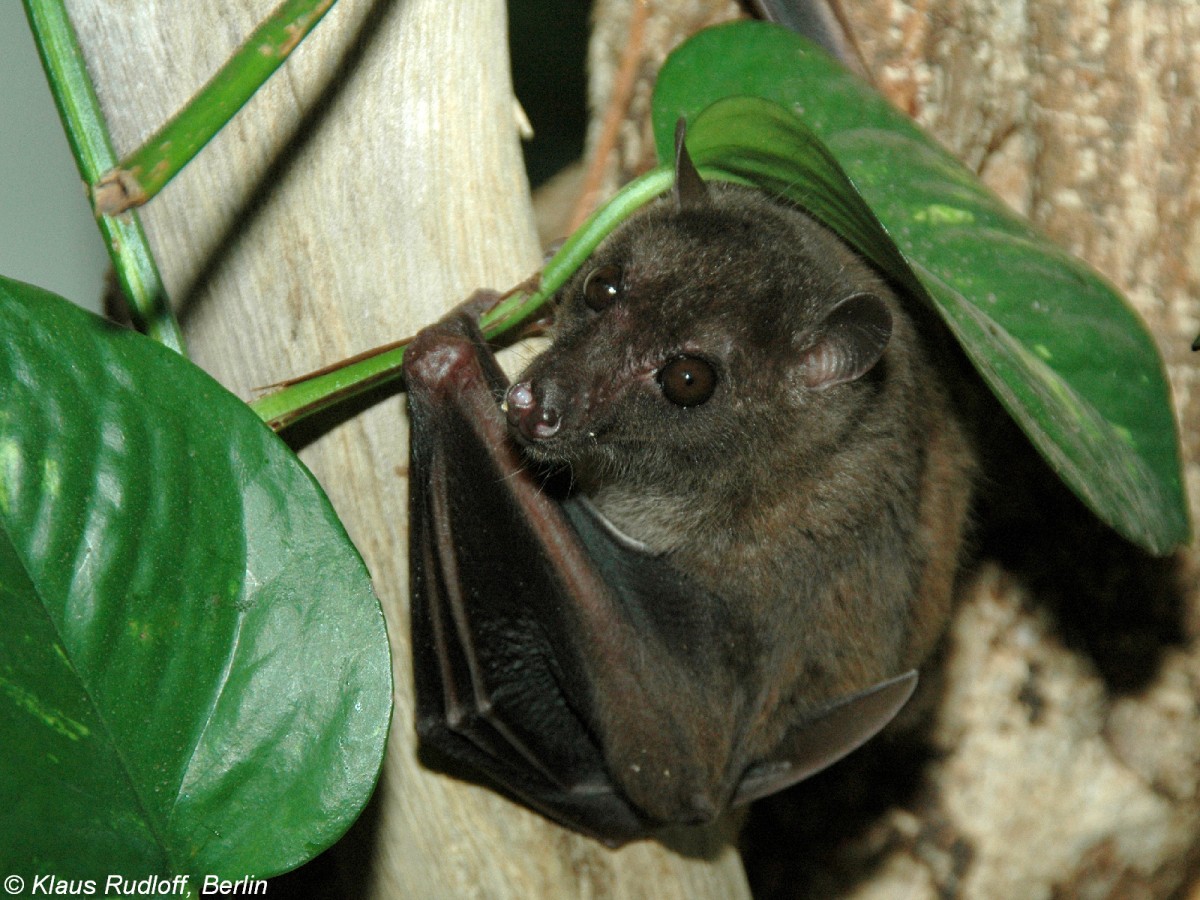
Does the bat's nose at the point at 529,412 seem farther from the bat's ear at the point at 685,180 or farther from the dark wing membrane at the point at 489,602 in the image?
the bat's ear at the point at 685,180

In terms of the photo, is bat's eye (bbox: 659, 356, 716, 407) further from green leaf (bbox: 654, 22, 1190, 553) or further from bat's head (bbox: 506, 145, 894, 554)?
green leaf (bbox: 654, 22, 1190, 553)

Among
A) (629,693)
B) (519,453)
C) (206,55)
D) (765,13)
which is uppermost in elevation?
(206,55)

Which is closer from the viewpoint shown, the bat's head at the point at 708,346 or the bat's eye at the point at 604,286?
the bat's head at the point at 708,346

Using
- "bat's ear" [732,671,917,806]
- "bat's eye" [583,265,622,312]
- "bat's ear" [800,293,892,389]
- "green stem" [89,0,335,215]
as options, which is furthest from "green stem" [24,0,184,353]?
"bat's ear" [732,671,917,806]

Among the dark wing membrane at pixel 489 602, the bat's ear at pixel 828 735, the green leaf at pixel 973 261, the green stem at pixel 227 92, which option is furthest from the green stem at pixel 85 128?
the bat's ear at pixel 828 735

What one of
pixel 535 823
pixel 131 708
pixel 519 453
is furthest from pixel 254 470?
pixel 535 823

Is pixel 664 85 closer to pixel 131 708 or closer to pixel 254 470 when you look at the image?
pixel 254 470

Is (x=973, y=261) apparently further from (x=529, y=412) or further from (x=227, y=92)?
(x=227, y=92)
